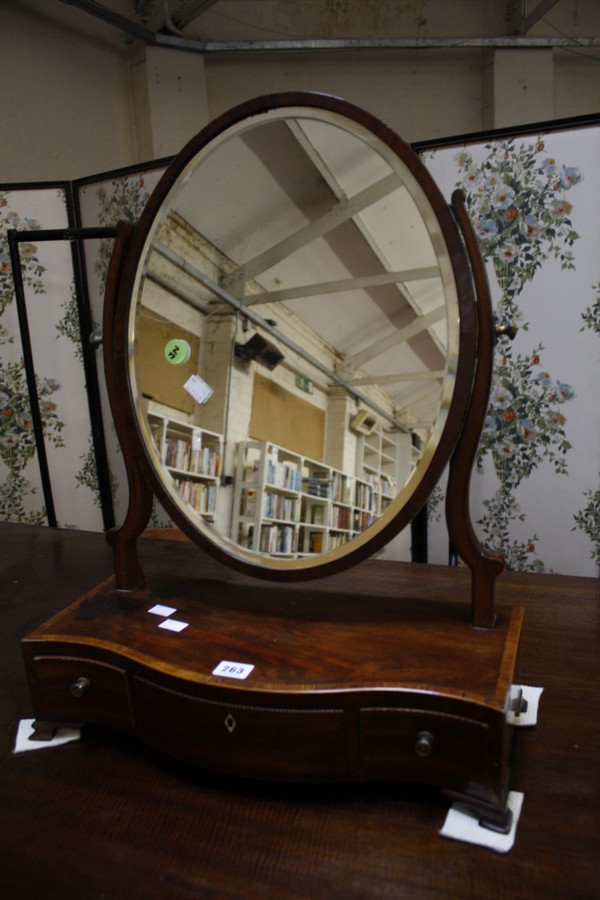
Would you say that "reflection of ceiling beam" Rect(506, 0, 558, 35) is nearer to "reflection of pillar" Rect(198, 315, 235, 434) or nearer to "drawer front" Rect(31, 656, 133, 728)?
"reflection of pillar" Rect(198, 315, 235, 434)

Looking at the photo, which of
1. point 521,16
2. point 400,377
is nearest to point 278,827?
point 400,377

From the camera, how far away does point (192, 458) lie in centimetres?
89

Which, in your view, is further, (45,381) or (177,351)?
(45,381)

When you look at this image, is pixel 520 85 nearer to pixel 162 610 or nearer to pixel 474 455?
pixel 474 455

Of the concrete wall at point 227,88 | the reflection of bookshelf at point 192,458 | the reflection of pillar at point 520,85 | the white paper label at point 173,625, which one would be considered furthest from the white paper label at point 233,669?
the reflection of pillar at point 520,85

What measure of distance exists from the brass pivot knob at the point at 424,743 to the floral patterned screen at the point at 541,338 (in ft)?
3.02

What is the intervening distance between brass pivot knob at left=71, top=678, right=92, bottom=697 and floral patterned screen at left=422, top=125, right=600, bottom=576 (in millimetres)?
1033

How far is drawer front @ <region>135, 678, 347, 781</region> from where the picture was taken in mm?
655

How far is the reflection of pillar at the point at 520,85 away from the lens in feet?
8.43

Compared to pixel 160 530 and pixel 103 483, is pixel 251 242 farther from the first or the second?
pixel 103 483

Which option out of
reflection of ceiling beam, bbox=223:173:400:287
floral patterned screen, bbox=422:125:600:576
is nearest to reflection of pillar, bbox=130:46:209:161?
floral patterned screen, bbox=422:125:600:576

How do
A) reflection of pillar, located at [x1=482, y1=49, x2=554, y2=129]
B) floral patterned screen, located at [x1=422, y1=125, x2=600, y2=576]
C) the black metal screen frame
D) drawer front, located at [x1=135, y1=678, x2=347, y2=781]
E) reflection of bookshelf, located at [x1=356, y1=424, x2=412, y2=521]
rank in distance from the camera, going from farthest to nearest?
reflection of pillar, located at [x1=482, y1=49, x2=554, y2=129], the black metal screen frame, floral patterned screen, located at [x1=422, y1=125, x2=600, y2=576], reflection of bookshelf, located at [x1=356, y1=424, x2=412, y2=521], drawer front, located at [x1=135, y1=678, x2=347, y2=781]

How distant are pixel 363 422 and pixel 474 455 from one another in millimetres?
150

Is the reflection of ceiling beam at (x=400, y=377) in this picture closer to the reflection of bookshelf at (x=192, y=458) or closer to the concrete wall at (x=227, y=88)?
the reflection of bookshelf at (x=192, y=458)
